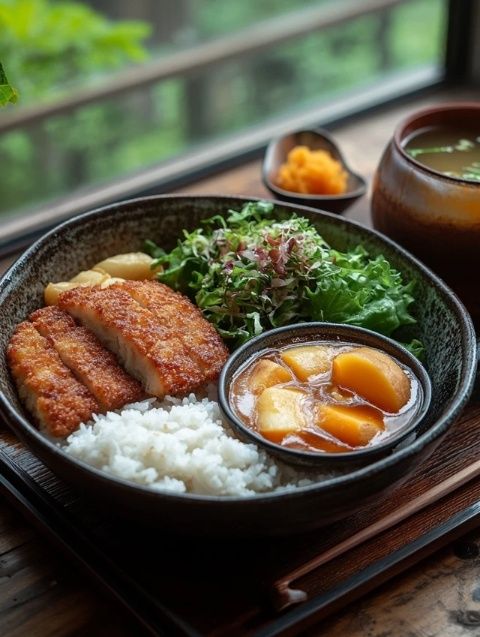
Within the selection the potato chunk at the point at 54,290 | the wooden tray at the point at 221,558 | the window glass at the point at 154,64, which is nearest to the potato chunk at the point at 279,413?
the wooden tray at the point at 221,558

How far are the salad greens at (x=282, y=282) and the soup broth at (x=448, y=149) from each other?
1.30 ft

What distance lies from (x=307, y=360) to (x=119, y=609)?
2.30 feet

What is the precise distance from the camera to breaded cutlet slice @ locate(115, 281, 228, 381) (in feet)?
6.63

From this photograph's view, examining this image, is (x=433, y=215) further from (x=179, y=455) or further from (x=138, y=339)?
(x=179, y=455)

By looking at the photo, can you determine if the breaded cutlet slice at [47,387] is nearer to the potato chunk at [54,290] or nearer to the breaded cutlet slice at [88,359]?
the breaded cutlet slice at [88,359]

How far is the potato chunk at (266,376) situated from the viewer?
1.90 meters

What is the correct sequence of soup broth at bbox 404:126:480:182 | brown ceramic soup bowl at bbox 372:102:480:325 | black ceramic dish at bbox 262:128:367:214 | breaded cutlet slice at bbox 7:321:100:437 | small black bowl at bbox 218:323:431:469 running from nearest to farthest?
small black bowl at bbox 218:323:431:469 < breaded cutlet slice at bbox 7:321:100:437 < brown ceramic soup bowl at bbox 372:102:480:325 < soup broth at bbox 404:126:480:182 < black ceramic dish at bbox 262:128:367:214

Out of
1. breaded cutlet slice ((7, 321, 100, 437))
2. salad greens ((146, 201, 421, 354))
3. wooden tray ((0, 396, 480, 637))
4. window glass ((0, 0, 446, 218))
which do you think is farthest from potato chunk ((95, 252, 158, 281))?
window glass ((0, 0, 446, 218))

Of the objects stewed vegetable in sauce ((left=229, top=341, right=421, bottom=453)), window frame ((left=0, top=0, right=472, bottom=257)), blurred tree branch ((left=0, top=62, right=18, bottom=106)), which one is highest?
blurred tree branch ((left=0, top=62, right=18, bottom=106))

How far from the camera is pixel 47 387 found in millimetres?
1886

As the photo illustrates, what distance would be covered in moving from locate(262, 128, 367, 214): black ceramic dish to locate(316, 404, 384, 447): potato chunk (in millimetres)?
1060

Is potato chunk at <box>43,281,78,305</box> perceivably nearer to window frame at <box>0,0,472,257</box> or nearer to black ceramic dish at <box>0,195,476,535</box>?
black ceramic dish at <box>0,195,476,535</box>

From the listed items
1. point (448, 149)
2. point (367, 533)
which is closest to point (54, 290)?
point (367, 533)

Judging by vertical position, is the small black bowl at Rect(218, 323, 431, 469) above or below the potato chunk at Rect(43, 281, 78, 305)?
below
